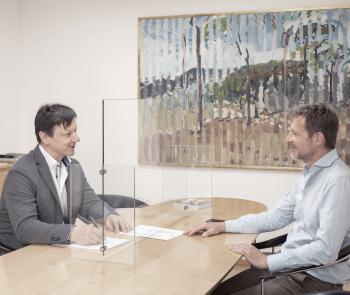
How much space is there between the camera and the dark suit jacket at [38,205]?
87.2 inches

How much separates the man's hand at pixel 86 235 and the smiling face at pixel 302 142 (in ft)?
3.23

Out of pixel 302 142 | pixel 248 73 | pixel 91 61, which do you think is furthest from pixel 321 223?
pixel 91 61

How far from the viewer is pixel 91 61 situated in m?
4.75

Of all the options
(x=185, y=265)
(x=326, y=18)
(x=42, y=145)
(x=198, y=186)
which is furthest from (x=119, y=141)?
(x=326, y=18)

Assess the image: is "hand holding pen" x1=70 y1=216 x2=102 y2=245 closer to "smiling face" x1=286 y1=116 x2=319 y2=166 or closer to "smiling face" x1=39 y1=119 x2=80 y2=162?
"smiling face" x1=39 y1=119 x2=80 y2=162

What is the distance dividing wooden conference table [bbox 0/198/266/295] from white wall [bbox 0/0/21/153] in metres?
2.77

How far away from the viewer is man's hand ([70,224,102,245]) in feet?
7.12

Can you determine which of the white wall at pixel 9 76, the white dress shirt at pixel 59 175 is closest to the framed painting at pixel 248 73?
the white wall at pixel 9 76

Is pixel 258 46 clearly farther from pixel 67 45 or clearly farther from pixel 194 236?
pixel 194 236

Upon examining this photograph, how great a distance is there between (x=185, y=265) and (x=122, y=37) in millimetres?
3066

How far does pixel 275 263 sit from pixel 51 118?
1311mm

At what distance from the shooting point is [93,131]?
4.79 metres

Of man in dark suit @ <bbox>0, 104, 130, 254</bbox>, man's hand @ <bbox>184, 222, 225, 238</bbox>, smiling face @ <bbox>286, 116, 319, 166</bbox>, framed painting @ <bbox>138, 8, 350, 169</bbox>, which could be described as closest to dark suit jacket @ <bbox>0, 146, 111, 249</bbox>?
man in dark suit @ <bbox>0, 104, 130, 254</bbox>

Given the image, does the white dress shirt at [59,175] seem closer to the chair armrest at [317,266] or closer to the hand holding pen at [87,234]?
the hand holding pen at [87,234]
